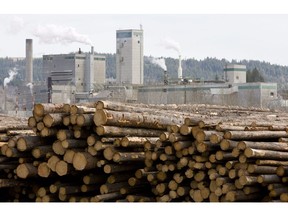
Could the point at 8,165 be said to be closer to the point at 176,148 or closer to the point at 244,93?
the point at 176,148

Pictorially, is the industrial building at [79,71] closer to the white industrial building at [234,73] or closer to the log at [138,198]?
the white industrial building at [234,73]

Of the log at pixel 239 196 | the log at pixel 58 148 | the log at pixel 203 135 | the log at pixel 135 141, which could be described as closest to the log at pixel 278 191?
the log at pixel 239 196

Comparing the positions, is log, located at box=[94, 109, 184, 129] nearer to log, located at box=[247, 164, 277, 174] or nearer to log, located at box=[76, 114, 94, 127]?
log, located at box=[76, 114, 94, 127]

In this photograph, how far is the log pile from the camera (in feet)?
34.2

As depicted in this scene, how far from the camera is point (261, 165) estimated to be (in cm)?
1043

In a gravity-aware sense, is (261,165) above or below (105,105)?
below

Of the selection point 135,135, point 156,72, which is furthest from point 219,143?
point 156,72

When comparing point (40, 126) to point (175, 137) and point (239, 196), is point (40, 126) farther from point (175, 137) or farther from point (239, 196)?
point (239, 196)

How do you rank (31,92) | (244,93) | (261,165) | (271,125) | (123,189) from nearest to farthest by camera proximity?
(261,165) → (123,189) → (271,125) → (244,93) → (31,92)

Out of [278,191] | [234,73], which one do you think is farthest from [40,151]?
[234,73]

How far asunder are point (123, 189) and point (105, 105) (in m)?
1.32

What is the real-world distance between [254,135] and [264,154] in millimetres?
725

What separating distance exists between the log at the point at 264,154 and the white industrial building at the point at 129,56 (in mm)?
80899

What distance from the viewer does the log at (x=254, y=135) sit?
34.8 feet
